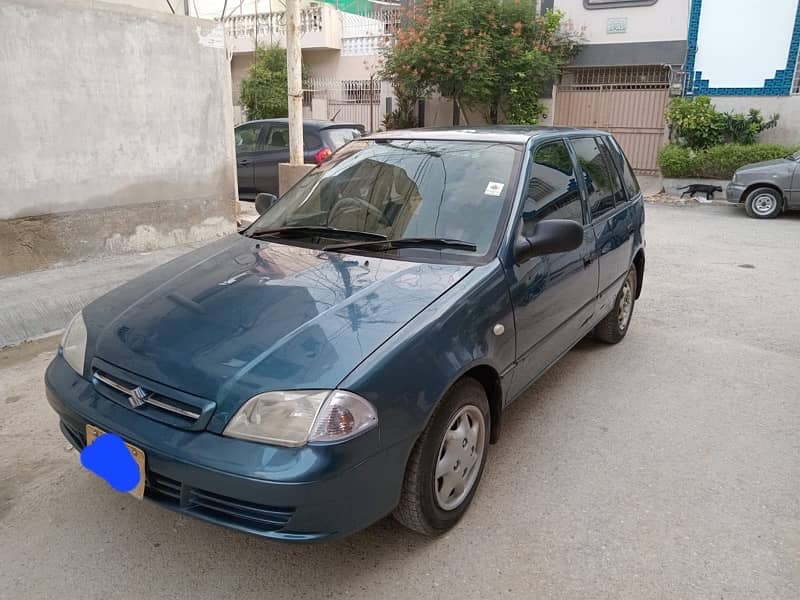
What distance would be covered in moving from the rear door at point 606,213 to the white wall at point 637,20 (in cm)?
1185

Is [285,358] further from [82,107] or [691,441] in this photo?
[82,107]

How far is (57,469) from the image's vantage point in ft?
10.5

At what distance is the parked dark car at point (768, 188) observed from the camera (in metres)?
11.0

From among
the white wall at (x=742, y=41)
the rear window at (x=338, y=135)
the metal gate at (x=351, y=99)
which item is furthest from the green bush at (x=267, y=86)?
the white wall at (x=742, y=41)

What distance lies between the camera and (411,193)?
11.1 feet

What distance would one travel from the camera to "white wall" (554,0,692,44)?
14.5m

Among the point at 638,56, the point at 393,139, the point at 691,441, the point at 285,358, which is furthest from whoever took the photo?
the point at 638,56

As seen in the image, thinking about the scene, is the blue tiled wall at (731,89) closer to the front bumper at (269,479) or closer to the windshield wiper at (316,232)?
the windshield wiper at (316,232)

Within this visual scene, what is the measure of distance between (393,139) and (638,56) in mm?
13272

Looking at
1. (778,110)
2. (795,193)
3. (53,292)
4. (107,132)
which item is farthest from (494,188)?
(778,110)

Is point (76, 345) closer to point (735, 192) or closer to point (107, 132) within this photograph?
point (107, 132)

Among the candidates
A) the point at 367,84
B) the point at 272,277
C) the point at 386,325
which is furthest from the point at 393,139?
the point at 367,84

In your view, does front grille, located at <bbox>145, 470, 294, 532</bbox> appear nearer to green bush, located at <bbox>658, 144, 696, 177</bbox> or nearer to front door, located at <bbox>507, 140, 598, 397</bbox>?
front door, located at <bbox>507, 140, 598, 397</bbox>

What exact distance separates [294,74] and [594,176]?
4.37 meters
